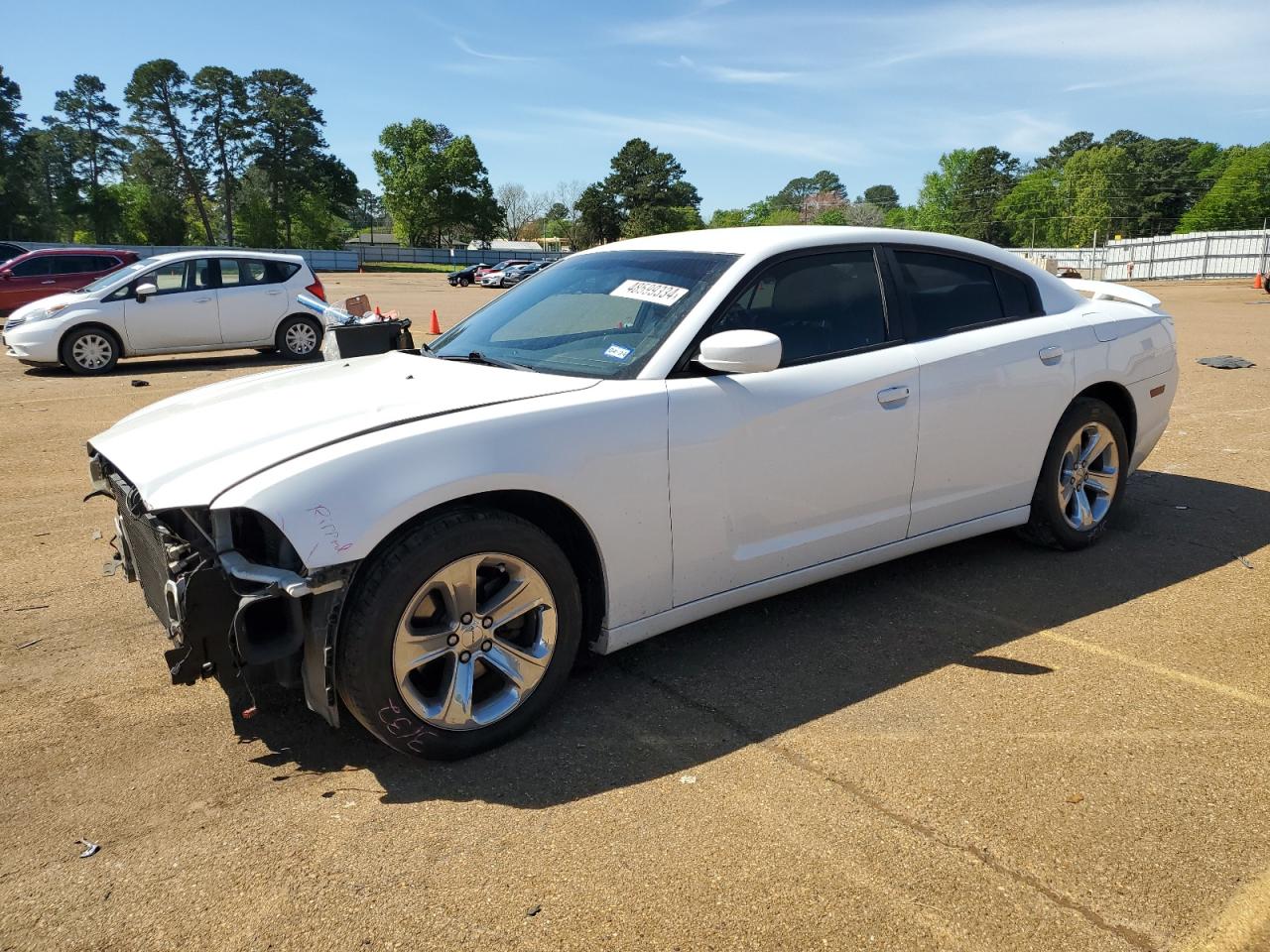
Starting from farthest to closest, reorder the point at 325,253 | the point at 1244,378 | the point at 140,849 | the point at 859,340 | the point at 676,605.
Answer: the point at 325,253 → the point at 1244,378 → the point at 859,340 → the point at 676,605 → the point at 140,849

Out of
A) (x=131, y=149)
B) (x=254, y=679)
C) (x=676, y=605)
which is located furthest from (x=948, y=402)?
(x=131, y=149)

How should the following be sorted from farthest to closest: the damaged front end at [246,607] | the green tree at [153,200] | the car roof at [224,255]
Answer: the green tree at [153,200] < the car roof at [224,255] < the damaged front end at [246,607]

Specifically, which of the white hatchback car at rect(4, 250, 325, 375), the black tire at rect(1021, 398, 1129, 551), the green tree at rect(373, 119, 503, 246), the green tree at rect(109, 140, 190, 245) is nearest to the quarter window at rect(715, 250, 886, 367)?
the black tire at rect(1021, 398, 1129, 551)

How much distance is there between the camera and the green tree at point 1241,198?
96.2m

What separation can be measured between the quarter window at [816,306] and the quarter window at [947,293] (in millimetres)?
215

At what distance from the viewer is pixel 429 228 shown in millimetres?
106938

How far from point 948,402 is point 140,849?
3.40 m

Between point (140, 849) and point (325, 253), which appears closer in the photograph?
point (140, 849)

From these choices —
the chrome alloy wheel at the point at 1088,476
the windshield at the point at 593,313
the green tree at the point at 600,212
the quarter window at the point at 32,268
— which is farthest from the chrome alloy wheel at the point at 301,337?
the green tree at the point at 600,212

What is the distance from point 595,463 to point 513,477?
1.02ft

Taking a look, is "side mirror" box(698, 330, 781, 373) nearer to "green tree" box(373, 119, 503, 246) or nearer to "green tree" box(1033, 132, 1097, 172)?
"green tree" box(373, 119, 503, 246)

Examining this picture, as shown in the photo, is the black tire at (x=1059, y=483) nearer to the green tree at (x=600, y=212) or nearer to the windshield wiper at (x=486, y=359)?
the windshield wiper at (x=486, y=359)

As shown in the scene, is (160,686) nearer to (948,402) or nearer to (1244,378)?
(948,402)

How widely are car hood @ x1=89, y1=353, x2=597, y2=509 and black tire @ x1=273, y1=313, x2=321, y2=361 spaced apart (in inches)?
427
